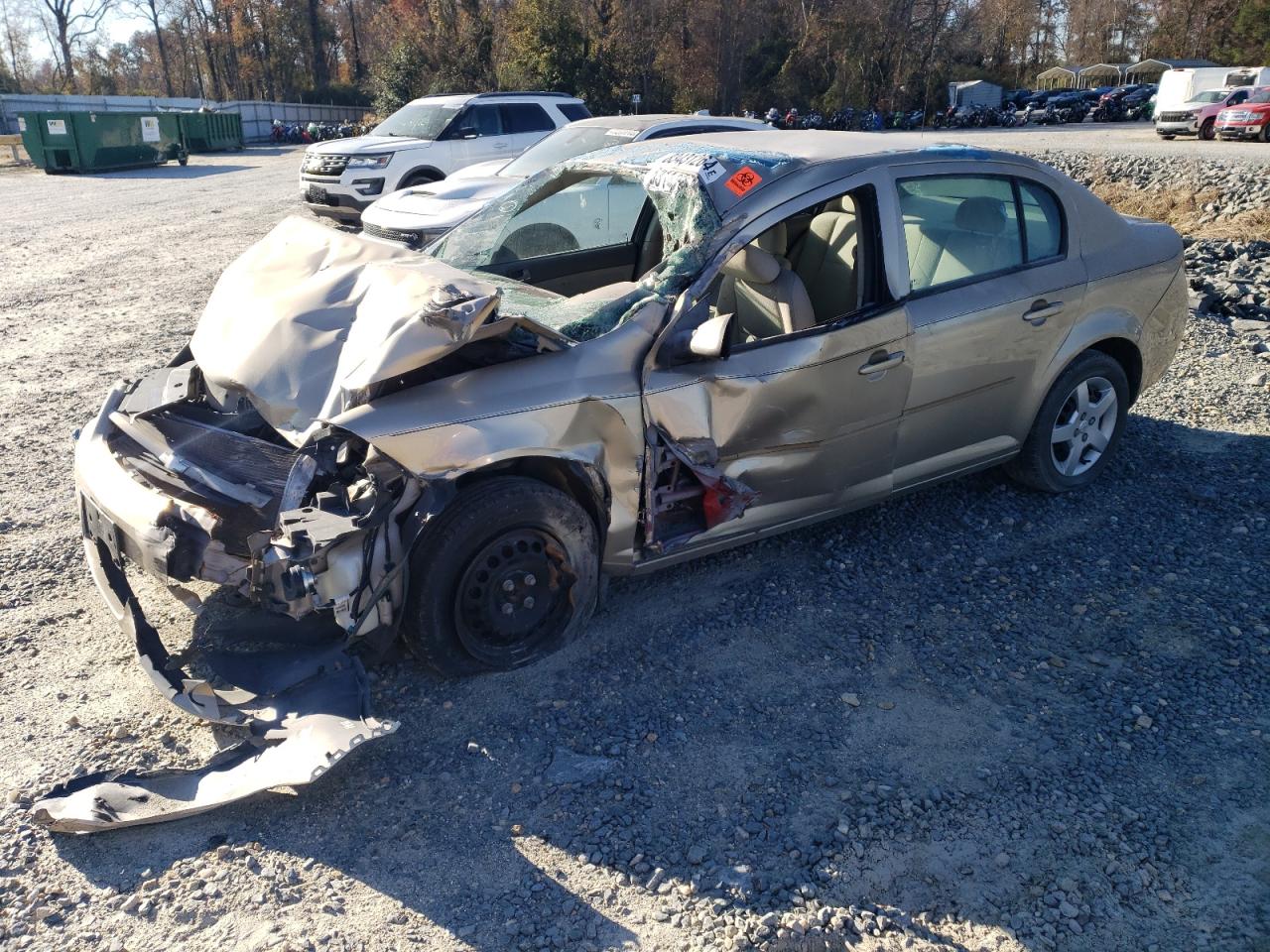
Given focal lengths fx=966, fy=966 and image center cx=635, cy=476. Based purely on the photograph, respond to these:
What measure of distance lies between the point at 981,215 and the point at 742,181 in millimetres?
1384

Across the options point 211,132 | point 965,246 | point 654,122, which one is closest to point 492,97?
point 654,122

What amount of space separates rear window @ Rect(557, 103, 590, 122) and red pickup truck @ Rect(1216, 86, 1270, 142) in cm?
2089

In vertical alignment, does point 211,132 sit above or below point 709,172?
above

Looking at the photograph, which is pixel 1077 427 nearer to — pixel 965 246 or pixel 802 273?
pixel 965 246

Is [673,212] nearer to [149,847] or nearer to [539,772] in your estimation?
[539,772]

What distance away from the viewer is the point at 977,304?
4469 mm

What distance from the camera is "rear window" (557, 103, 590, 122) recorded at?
1573 cm

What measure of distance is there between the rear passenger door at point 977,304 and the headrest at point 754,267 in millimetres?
623

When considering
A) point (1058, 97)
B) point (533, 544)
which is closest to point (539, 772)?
point (533, 544)

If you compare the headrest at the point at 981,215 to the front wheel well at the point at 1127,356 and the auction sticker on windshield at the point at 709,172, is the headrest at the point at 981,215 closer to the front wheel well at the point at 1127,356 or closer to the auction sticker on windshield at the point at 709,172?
the front wheel well at the point at 1127,356

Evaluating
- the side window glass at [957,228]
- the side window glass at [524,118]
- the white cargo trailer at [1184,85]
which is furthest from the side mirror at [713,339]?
the white cargo trailer at [1184,85]

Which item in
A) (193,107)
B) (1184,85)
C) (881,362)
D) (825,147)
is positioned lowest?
(881,362)

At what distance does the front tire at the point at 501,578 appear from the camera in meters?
3.44

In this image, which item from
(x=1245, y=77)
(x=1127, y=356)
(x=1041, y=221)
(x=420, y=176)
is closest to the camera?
(x=1041, y=221)
